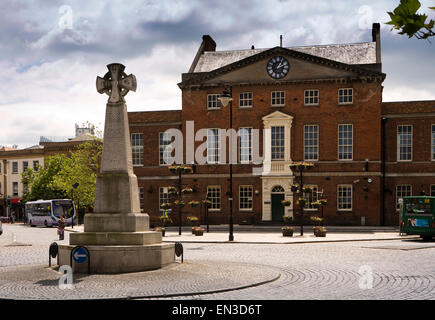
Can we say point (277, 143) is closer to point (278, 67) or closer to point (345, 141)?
point (345, 141)

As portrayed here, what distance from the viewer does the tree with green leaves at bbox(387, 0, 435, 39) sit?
2.41 metres

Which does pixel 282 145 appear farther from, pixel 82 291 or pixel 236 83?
pixel 82 291

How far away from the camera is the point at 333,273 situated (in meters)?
13.7

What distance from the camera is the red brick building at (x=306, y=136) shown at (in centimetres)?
4106

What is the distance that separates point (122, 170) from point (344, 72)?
30987 millimetres

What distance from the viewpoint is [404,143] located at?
41.6 metres

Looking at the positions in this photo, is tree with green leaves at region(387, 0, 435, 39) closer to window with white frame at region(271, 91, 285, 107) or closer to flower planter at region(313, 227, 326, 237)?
flower planter at region(313, 227, 326, 237)

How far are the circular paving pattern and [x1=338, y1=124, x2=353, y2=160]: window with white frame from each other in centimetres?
2886

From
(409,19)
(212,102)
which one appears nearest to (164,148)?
(212,102)

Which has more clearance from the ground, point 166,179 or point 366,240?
point 166,179

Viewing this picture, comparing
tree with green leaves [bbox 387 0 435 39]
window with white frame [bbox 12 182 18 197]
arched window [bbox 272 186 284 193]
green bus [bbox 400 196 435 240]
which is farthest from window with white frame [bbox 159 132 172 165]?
tree with green leaves [bbox 387 0 435 39]

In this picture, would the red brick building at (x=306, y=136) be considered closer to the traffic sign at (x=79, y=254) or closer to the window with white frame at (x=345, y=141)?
the window with white frame at (x=345, y=141)

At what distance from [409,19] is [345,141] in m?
40.5
